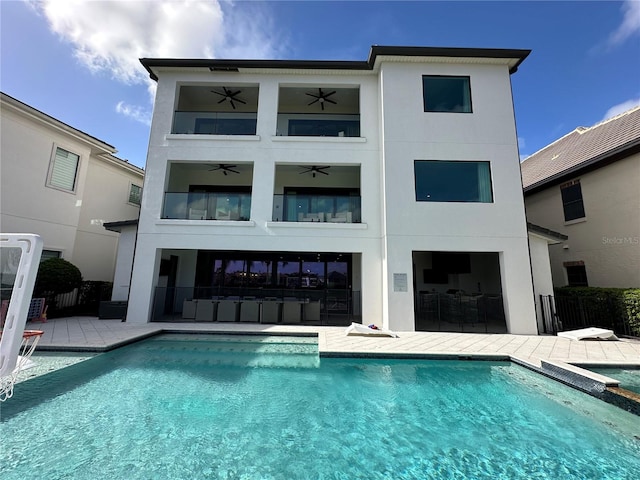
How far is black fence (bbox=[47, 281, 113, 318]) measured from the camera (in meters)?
10.5

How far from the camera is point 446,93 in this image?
10.2m

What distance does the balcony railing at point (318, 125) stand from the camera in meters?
10.9

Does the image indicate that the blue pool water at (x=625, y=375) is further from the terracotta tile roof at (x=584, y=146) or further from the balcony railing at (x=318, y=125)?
the balcony railing at (x=318, y=125)

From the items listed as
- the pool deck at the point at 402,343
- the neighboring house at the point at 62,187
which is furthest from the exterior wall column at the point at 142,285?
the neighboring house at the point at 62,187

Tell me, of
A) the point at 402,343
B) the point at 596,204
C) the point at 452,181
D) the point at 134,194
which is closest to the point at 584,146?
the point at 596,204

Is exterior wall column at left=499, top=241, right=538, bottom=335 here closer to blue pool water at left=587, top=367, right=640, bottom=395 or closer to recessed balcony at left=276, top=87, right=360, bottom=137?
blue pool water at left=587, top=367, right=640, bottom=395

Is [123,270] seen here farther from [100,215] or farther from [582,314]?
[582,314]

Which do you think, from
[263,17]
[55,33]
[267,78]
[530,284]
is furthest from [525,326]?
[55,33]

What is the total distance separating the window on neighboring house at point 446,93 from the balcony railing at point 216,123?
6539 millimetres

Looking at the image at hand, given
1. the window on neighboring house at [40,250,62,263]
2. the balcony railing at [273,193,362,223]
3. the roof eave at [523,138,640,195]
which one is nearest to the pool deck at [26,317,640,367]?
the window on neighboring house at [40,250,62,263]

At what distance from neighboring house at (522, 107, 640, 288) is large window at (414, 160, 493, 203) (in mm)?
5219

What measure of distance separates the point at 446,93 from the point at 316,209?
6.46 meters

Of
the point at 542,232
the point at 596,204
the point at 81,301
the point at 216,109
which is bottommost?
the point at 81,301

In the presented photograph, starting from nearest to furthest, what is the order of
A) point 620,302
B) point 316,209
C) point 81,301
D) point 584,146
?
1. point 620,302
2. point 316,209
3. point 81,301
4. point 584,146
